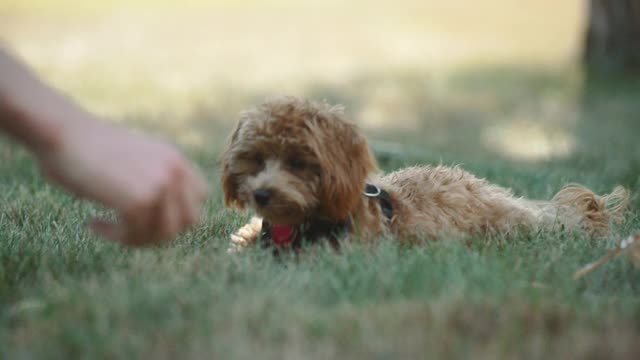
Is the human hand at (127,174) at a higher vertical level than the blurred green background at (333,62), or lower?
higher

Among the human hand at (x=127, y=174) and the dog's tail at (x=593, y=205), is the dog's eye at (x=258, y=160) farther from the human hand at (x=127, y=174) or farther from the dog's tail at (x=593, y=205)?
the dog's tail at (x=593, y=205)

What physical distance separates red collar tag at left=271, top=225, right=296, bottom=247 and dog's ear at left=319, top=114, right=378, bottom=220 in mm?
210

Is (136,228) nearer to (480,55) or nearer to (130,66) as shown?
(130,66)

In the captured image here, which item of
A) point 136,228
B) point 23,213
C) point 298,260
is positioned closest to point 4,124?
point 136,228

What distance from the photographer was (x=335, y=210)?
16.2ft

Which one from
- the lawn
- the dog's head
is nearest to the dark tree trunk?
the lawn

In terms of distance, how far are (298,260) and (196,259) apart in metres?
0.59

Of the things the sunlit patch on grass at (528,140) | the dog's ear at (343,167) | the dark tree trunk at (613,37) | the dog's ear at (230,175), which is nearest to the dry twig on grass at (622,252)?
the dog's ear at (343,167)

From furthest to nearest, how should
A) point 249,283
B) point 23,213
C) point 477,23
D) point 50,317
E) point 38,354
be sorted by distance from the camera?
1. point 477,23
2. point 23,213
3. point 249,283
4. point 50,317
5. point 38,354

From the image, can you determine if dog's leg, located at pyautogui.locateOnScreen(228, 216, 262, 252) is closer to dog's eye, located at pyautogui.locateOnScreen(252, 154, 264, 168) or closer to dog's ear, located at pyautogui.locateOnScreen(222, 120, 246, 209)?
dog's ear, located at pyautogui.locateOnScreen(222, 120, 246, 209)

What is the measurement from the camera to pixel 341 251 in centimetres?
470

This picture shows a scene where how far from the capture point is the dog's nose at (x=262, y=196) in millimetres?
4797

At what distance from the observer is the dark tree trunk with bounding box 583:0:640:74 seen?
1638cm

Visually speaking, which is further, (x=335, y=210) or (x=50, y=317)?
(x=335, y=210)
